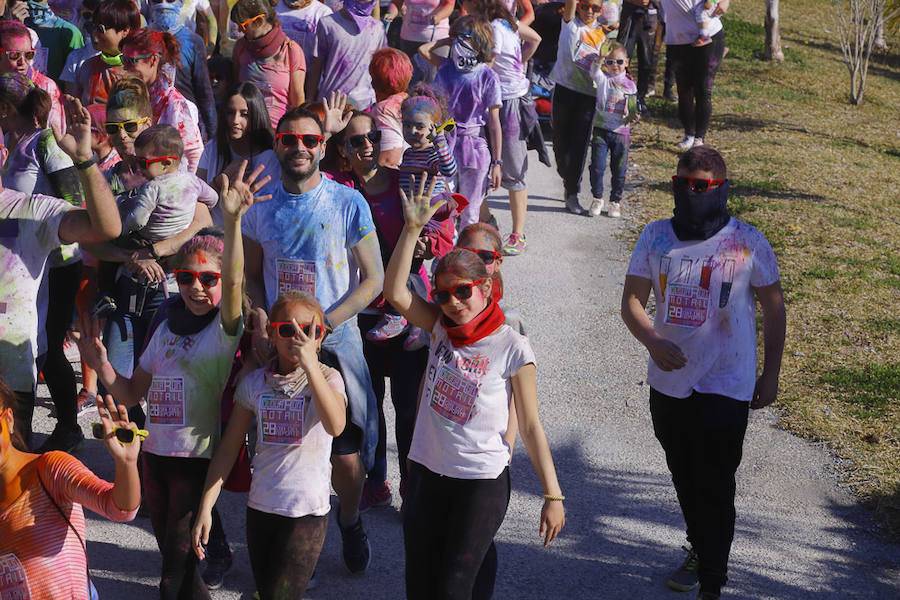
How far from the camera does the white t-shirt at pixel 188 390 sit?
415 cm

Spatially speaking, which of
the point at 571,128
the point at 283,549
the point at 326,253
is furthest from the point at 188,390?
the point at 571,128

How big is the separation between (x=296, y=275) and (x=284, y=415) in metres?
0.82

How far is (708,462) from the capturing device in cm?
461

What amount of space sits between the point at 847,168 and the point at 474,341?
34.8 ft

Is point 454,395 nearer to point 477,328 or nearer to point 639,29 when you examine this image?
point 477,328

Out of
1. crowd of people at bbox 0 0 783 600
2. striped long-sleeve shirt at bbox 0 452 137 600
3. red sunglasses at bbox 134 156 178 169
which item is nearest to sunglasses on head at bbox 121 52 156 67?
crowd of people at bbox 0 0 783 600

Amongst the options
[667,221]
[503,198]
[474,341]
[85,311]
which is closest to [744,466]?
[667,221]

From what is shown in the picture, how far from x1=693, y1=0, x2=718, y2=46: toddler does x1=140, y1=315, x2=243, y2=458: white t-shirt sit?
29.1 ft

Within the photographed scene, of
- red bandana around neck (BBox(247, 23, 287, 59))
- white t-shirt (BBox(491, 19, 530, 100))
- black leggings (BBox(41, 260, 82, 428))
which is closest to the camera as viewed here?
black leggings (BBox(41, 260, 82, 428))

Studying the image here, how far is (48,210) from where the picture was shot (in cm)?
432

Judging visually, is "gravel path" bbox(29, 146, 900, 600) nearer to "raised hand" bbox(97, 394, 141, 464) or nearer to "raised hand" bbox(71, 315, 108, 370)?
"raised hand" bbox(71, 315, 108, 370)

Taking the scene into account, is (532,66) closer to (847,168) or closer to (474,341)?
(847,168)

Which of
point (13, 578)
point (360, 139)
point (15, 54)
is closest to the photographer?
point (13, 578)

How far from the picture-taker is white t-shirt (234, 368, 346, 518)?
3955 mm
